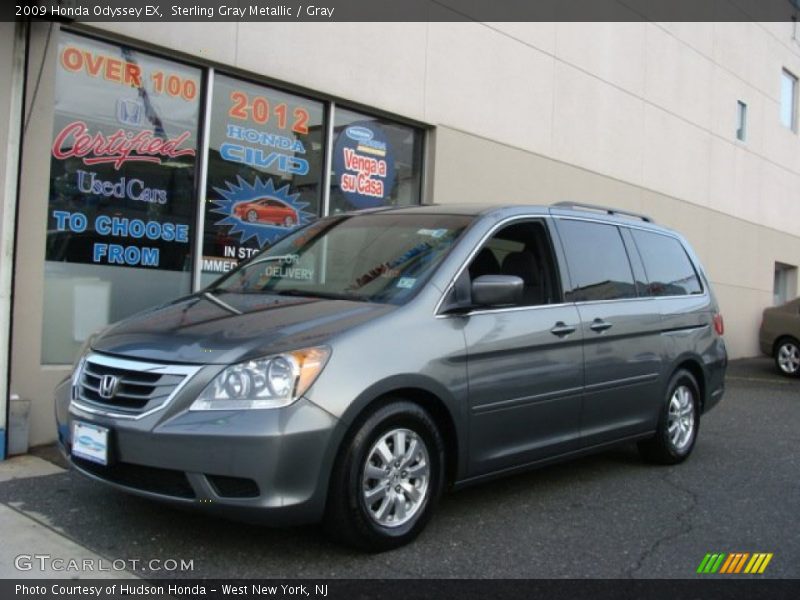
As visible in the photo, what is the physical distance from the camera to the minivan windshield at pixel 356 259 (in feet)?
13.9

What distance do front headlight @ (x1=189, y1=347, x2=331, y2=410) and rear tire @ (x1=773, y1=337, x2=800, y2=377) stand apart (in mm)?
11831

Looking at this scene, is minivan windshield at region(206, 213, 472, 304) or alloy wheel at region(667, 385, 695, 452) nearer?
minivan windshield at region(206, 213, 472, 304)

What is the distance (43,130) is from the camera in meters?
6.05

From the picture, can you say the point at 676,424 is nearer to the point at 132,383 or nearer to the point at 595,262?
the point at 595,262

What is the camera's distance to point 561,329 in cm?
472

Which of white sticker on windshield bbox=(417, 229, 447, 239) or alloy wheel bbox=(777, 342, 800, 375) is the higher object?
white sticker on windshield bbox=(417, 229, 447, 239)

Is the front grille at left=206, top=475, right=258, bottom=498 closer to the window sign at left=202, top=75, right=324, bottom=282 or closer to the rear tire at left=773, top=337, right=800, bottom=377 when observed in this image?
the window sign at left=202, top=75, right=324, bottom=282

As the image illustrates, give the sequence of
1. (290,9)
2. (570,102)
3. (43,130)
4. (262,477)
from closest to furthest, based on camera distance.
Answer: (262,477)
(43,130)
(290,9)
(570,102)

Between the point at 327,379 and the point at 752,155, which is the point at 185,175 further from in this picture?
the point at 752,155

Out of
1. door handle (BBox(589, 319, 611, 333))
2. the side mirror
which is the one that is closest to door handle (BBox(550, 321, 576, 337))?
door handle (BBox(589, 319, 611, 333))

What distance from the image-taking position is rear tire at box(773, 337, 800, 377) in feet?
43.0

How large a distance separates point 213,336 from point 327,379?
1.95 feet

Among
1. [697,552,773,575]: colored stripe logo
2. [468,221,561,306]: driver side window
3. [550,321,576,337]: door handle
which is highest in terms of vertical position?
[468,221,561,306]: driver side window

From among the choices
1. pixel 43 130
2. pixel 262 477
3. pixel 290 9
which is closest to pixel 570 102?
pixel 290 9
